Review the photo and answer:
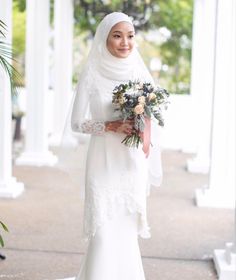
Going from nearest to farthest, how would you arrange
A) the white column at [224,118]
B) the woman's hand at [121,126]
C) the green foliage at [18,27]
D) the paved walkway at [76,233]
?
the woman's hand at [121,126], the paved walkway at [76,233], the white column at [224,118], the green foliage at [18,27]

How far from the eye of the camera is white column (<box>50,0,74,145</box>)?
12594mm

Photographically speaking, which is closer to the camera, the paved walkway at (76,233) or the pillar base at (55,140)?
the paved walkway at (76,233)

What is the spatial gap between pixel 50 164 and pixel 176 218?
3787 millimetres

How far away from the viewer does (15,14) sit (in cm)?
1530

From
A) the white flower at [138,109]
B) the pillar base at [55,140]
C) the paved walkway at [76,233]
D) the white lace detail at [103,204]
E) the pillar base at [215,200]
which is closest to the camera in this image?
the white flower at [138,109]

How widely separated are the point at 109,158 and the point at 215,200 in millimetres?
4002

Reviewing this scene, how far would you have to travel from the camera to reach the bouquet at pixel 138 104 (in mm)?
3811

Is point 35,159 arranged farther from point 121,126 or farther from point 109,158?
point 121,126

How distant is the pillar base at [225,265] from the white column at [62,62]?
24.9 ft

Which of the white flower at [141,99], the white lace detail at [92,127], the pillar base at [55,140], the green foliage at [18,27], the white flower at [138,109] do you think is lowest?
the pillar base at [55,140]

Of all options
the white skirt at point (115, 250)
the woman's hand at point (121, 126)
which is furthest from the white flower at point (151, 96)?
the white skirt at point (115, 250)

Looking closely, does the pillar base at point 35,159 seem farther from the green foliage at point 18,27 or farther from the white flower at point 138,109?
the white flower at point 138,109

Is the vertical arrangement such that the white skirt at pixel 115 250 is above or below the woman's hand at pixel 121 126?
below

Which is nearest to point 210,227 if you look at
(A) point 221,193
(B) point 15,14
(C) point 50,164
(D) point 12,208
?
(A) point 221,193
